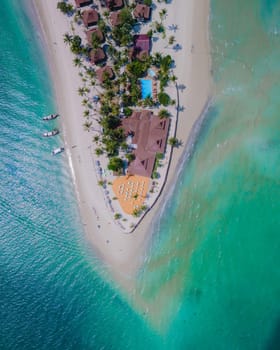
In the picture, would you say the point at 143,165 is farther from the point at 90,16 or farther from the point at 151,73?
the point at 90,16

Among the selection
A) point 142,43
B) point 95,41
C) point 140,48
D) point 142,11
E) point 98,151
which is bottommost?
point 98,151

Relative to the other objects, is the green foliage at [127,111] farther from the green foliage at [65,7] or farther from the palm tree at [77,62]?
the green foliage at [65,7]

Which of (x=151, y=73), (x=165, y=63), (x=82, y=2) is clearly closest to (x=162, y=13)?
(x=165, y=63)

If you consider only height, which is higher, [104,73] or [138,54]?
[138,54]

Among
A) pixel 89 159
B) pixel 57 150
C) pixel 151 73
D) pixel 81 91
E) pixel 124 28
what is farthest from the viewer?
pixel 57 150

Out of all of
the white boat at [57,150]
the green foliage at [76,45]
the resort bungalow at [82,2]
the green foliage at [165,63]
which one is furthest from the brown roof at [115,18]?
the white boat at [57,150]

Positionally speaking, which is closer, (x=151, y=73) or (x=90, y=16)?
(x=90, y=16)

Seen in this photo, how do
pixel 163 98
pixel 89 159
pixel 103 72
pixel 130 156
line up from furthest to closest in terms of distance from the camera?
pixel 89 159 < pixel 130 156 < pixel 103 72 < pixel 163 98

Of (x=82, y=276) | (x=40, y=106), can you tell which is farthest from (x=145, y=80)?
(x=82, y=276)
